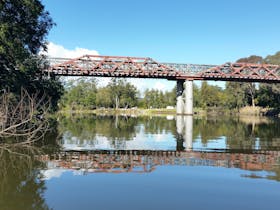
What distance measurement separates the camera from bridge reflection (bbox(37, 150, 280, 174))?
10641 millimetres

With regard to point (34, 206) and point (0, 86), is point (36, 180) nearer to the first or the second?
point (34, 206)

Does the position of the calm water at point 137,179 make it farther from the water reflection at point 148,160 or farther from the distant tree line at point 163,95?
the distant tree line at point 163,95

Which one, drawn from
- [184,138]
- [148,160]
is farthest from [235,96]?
[148,160]

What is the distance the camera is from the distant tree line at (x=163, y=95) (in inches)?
3396

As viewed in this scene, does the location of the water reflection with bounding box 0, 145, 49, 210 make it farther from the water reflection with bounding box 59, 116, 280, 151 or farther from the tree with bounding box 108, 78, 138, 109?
the tree with bounding box 108, 78, 138, 109

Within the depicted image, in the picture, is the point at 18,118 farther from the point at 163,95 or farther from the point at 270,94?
the point at 163,95

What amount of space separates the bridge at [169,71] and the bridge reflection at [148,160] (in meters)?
49.0

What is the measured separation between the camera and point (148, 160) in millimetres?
12156

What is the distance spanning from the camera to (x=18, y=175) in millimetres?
9156

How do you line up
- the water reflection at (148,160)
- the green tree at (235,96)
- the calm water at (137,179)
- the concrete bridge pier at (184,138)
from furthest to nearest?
1. the green tree at (235,96)
2. the concrete bridge pier at (184,138)
3. the water reflection at (148,160)
4. the calm water at (137,179)

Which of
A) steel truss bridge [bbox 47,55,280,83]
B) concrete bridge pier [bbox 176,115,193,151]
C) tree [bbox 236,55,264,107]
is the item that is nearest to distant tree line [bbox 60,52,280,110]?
tree [bbox 236,55,264,107]

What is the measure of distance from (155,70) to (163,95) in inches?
2804

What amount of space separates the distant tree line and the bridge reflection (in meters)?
72.1

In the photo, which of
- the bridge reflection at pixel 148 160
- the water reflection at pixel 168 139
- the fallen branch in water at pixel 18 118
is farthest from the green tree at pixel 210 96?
the bridge reflection at pixel 148 160
